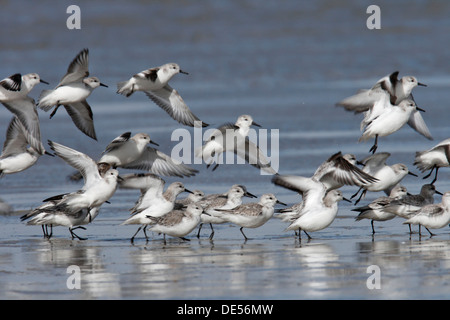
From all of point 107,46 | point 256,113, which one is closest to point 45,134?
point 256,113

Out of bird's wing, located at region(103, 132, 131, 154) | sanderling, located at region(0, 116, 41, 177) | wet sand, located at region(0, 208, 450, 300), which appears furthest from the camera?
sanderling, located at region(0, 116, 41, 177)

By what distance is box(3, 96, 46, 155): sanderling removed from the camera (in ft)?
36.3

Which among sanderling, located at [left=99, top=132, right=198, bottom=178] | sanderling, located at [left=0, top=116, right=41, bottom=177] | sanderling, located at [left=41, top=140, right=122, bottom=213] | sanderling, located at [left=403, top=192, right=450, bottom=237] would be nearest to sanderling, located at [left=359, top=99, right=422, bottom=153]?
sanderling, located at [left=403, top=192, right=450, bottom=237]

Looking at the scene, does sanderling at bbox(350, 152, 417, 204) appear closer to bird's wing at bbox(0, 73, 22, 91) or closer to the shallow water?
the shallow water

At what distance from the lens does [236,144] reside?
11516mm

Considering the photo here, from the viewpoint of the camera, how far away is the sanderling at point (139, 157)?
11.1 metres

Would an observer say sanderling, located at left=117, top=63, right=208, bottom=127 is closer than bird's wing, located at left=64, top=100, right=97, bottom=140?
Yes

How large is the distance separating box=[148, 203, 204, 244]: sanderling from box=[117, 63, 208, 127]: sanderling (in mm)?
2171

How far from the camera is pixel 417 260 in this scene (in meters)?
8.36

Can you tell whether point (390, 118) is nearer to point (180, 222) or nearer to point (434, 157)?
point (434, 157)

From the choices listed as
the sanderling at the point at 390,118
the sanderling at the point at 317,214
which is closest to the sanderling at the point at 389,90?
the sanderling at the point at 390,118
